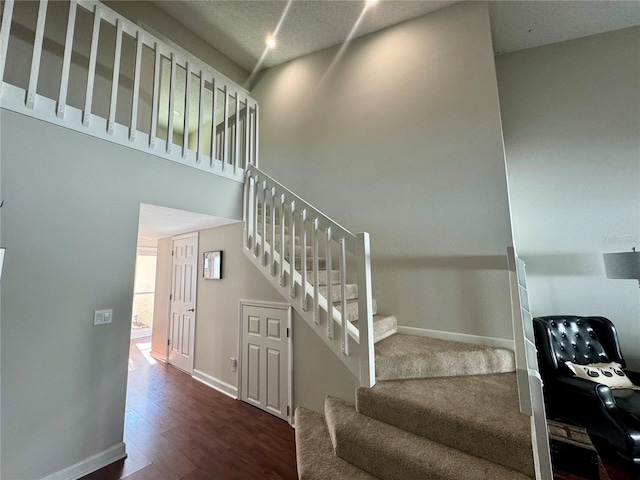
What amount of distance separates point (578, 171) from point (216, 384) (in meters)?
5.17

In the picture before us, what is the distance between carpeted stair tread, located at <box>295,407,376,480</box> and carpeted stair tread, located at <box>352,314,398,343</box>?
89 cm

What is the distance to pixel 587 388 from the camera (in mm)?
2094

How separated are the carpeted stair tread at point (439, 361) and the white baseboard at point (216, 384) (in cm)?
211

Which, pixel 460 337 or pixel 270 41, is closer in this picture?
pixel 460 337

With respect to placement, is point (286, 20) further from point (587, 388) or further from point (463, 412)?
point (587, 388)

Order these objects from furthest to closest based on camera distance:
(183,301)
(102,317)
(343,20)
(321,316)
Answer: (183,301) < (343,20) < (321,316) < (102,317)

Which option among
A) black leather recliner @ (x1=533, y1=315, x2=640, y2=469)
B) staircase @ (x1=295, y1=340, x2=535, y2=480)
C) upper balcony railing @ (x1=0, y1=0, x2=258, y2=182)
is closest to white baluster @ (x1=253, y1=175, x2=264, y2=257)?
upper balcony railing @ (x1=0, y1=0, x2=258, y2=182)

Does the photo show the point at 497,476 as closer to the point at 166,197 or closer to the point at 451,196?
the point at 451,196

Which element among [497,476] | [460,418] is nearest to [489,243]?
[460,418]

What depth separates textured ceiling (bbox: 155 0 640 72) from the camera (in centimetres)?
279

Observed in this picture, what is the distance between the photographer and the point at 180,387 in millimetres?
3477

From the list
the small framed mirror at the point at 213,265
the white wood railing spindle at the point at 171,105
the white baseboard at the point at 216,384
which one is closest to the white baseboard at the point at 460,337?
the white baseboard at the point at 216,384

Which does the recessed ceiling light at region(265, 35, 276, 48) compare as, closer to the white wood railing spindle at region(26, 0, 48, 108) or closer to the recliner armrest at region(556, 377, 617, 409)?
the white wood railing spindle at region(26, 0, 48, 108)

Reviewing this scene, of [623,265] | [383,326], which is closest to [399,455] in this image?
[383,326]
